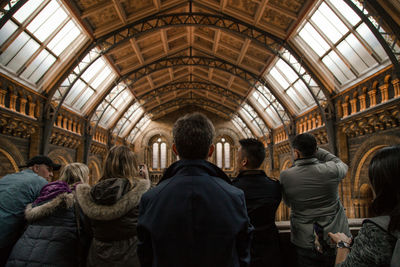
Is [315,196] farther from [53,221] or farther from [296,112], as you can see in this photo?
[296,112]

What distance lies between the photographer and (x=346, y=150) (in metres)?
11.4

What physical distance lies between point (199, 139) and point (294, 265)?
1959 millimetres

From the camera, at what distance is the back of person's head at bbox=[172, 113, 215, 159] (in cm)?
144

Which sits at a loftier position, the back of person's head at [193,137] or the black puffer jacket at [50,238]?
the back of person's head at [193,137]

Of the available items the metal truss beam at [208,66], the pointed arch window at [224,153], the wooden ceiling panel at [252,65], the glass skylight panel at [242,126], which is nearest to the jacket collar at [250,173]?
the wooden ceiling panel at [252,65]

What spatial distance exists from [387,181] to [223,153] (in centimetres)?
2637

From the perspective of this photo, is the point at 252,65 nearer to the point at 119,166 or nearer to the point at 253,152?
the point at 253,152

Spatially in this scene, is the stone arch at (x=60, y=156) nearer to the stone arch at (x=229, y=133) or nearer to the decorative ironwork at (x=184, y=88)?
the decorative ironwork at (x=184, y=88)

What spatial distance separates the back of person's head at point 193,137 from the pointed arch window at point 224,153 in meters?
26.0

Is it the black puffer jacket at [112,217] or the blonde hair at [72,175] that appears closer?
the black puffer jacket at [112,217]

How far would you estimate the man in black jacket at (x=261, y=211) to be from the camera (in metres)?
2.20

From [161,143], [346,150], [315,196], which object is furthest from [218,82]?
[315,196]

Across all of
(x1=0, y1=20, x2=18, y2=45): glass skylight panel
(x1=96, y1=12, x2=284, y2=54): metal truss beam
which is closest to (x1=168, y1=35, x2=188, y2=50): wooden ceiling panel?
(x1=96, y1=12, x2=284, y2=54): metal truss beam

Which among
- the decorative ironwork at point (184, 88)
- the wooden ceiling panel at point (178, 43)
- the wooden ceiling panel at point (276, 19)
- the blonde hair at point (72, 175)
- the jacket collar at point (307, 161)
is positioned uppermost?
the wooden ceiling panel at point (178, 43)
